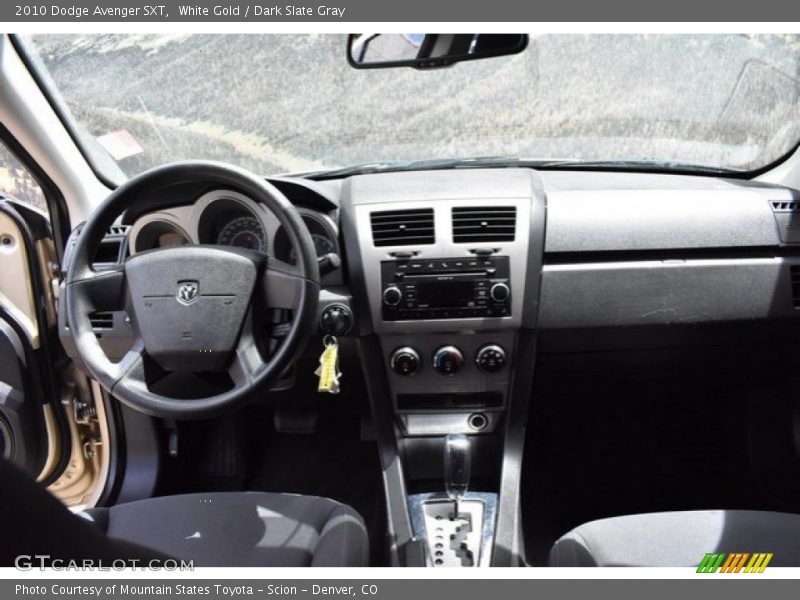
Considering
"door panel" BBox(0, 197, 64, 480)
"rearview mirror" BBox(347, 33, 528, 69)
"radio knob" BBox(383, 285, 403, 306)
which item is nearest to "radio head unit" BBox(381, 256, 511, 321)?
"radio knob" BBox(383, 285, 403, 306)

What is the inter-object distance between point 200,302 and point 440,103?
130 centimetres

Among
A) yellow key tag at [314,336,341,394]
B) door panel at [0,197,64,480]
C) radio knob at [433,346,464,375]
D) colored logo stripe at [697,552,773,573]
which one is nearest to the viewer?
colored logo stripe at [697,552,773,573]

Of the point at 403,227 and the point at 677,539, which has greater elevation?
the point at 403,227

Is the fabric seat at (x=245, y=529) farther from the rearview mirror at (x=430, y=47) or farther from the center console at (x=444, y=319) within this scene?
the rearview mirror at (x=430, y=47)

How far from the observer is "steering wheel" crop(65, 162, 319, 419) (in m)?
1.77

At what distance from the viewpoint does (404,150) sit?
257 cm

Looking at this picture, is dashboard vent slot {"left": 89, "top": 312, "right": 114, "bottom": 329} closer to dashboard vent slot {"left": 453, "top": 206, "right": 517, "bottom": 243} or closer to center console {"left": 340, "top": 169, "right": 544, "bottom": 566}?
center console {"left": 340, "top": 169, "right": 544, "bottom": 566}

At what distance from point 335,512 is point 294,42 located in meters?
1.58

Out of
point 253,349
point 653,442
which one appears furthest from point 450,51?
point 653,442

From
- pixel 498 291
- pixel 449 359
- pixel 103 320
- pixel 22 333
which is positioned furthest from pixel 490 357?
pixel 22 333

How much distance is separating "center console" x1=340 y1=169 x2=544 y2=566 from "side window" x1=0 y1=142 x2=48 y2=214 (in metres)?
1.06

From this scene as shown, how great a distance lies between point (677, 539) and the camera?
1.73 metres

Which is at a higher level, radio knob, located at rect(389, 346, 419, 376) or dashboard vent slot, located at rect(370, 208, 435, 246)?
dashboard vent slot, located at rect(370, 208, 435, 246)

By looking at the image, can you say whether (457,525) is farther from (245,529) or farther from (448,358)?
(245,529)
